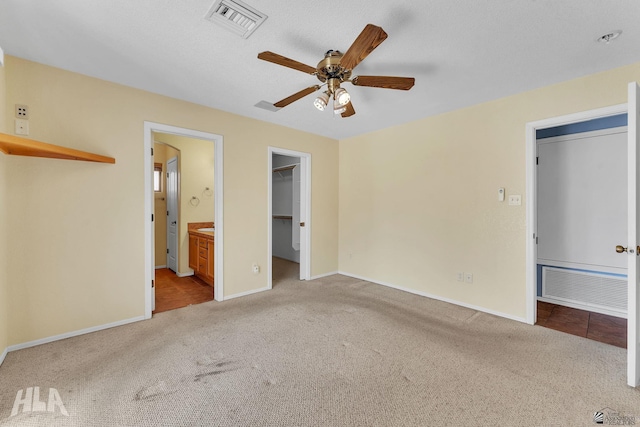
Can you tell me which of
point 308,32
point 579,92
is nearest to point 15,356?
point 308,32

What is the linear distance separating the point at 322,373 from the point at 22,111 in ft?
10.9

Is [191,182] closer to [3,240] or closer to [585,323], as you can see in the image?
[3,240]

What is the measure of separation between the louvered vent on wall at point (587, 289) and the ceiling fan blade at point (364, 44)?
12.1 ft

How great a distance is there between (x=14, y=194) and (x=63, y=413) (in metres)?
1.86

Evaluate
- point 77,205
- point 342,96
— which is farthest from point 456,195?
point 77,205

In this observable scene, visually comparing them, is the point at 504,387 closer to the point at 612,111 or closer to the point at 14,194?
the point at 612,111

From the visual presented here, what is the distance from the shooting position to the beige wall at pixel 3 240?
2.11m

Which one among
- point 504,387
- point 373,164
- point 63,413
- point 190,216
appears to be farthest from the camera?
point 190,216

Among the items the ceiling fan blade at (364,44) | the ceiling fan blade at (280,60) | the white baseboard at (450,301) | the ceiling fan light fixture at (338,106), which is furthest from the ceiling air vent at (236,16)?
the white baseboard at (450,301)

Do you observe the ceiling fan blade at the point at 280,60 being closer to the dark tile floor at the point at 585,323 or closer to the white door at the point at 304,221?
the white door at the point at 304,221

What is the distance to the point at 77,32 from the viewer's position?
6.29ft

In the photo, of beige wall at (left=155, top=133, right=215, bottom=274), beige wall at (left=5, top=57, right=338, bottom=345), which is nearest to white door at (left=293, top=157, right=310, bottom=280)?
beige wall at (left=5, top=57, right=338, bottom=345)

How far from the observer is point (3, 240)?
7.08ft

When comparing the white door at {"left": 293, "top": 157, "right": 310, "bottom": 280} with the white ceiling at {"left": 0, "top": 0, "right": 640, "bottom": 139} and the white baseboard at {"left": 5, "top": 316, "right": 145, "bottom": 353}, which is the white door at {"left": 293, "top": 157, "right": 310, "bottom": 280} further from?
the white baseboard at {"left": 5, "top": 316, "right": 145, "bottom": 353}
